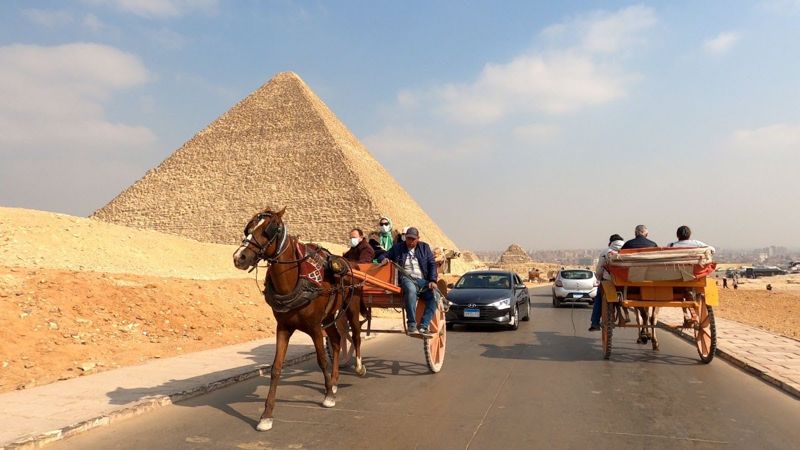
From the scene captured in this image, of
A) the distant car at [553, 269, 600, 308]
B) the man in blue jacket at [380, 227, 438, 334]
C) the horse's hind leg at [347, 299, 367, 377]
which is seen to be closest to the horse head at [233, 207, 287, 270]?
the horse's hind leg at [347, 299, 367, 377]

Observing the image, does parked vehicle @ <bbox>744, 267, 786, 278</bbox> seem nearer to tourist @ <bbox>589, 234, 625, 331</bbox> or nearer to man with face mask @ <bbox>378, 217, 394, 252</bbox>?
tourist @ <bbox>589, 234, 625, 331</bbox>

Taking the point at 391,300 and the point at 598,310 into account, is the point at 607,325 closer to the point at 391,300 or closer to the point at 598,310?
the point at 598,310

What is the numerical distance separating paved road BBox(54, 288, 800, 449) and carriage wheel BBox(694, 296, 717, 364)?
217mm

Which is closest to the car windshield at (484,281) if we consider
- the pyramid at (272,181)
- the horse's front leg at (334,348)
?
the horse's front leg at (334,348)

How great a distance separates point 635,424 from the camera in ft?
18.4

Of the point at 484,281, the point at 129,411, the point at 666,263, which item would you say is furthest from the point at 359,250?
the point at 484,281

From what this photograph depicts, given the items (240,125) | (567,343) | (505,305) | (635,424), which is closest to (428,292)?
(635,424)

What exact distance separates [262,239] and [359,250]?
306cm

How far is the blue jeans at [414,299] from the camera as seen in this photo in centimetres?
788

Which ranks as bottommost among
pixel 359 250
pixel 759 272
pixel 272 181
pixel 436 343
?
pixel 759 272

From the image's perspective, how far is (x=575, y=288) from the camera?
22422 mm

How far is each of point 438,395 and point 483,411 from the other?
91 cm

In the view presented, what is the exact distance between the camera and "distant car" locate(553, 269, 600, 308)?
22.2 metres

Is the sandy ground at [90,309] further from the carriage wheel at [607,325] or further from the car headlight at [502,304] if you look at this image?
the carriage wheel at [607,325]
